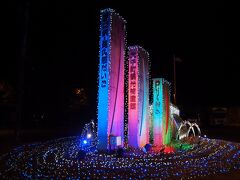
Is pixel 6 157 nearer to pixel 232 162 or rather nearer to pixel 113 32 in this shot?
pixel 113 32

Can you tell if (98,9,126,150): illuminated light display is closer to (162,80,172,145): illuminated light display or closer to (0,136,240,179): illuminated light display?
(0,136,240,179): illuminated light display

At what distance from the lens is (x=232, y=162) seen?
9.89m

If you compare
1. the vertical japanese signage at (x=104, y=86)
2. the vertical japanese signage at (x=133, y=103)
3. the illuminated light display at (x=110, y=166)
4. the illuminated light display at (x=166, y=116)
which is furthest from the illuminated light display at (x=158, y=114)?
the vertical japanese signage at (x=104, y=86)

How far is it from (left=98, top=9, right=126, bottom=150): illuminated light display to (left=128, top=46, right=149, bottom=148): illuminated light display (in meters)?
0.74

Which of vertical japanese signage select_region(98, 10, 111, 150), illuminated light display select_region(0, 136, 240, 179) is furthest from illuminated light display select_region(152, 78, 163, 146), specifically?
vertical japanese signage select_region(98, 10, 111, 150)

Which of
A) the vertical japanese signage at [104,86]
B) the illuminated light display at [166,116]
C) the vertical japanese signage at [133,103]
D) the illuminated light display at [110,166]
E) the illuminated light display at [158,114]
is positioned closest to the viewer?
the illuminated light display at [110,166]

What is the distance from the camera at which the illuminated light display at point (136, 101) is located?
13.8 metres

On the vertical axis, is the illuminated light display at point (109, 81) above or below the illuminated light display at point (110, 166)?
above

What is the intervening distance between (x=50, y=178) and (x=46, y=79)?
1147 inches

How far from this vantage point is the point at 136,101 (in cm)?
1381

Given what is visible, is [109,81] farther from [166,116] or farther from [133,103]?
[166,116]

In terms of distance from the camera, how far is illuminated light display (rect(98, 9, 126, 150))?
12375 mm

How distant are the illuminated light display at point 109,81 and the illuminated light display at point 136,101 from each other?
74 centimetres

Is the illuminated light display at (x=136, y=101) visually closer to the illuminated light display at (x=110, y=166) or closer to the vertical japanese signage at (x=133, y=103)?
the vertical japanese signage at (x=133, y=103)
